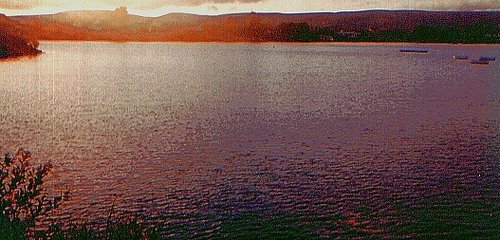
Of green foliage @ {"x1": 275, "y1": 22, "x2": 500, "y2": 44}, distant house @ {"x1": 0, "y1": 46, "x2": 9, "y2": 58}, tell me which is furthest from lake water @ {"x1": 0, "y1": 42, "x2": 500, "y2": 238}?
green foliage @ {"x1": 275, "y1": 22, "x2": 500, "y2": 44}

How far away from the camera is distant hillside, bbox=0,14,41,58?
98.2 m

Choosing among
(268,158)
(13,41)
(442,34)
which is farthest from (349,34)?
(268,158)

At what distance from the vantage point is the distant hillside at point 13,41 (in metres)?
98.2

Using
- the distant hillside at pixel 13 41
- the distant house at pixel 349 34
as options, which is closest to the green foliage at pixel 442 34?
the distant house at pixel 349 34

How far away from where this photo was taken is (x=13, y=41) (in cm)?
10300

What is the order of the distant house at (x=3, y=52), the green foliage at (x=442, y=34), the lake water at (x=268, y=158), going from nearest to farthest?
the lake water at (x=268, y=158) < the distant house at (x=3, y=52) < the green foliage at (x=442, y=34)

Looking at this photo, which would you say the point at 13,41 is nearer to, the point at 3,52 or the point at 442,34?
the point at 3,52

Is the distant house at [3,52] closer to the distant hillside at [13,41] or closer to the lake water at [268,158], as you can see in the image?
the distant hillside at [13,41]

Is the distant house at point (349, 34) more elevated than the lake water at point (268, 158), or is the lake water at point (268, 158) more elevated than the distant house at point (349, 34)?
the distant house at point (349, 34)

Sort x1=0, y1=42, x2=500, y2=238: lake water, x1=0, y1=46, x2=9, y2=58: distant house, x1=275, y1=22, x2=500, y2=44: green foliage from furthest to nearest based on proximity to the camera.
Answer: x1=275, y1=22, x2=500, y2=44: green foliage, x1=0, y1=46, x2=9, y2=58: distant house, x1=0, y1=42, x2=500, y2=238: lake water

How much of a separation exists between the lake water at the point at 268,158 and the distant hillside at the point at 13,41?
171 feet

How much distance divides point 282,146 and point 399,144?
568 cm

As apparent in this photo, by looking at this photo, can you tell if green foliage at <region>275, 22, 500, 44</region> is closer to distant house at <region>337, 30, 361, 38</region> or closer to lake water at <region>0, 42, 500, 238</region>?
distant house at <region>337, 30, 361, 38</region>

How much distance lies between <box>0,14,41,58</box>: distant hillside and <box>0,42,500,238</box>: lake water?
52.0m
